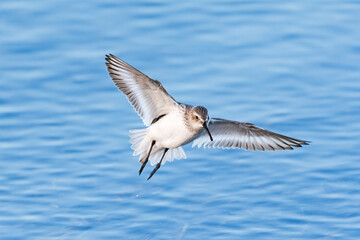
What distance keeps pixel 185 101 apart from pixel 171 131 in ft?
11.4

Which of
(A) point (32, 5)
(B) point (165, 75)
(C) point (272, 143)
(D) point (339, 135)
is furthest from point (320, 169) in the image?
(A) point (32, 5)

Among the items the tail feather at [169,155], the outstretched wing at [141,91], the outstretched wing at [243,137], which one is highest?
the outstretched wing at [141,91]

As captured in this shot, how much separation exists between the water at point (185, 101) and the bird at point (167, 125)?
1.28 meters

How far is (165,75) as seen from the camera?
1374 cm

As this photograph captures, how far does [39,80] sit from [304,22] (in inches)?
186

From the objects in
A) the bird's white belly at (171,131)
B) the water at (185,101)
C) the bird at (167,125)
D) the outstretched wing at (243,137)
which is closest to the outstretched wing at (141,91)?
the bird at (167,125)

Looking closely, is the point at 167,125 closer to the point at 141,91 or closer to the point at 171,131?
the point at 171,131

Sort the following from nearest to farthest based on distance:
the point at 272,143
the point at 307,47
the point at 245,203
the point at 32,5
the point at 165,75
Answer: the point at 272,143
the point at 245,203
the point at 165,75
the point at 307,47
the point at 32,5

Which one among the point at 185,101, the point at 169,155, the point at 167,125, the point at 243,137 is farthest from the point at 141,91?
the point at 185,101

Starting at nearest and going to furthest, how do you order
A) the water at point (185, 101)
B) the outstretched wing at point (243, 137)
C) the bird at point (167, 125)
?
the bird at point (167, 125)
the outstretched wing at point (243, 137)
the water at point (185, 101)

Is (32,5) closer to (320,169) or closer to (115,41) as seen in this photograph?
(115,41)

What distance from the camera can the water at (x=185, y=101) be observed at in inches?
449

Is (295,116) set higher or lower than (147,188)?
higher

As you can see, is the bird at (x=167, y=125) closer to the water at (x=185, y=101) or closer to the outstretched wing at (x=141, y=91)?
the outstretched wing at (x=141, y=91)
